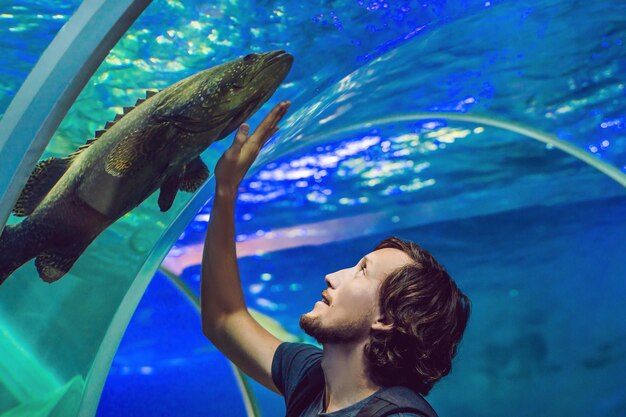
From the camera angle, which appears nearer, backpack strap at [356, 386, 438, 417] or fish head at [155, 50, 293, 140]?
backpack strap at [356, 386, 438, 417]

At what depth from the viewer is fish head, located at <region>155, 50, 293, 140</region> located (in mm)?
2354

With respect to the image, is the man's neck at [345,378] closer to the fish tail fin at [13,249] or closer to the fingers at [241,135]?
the fingers at [241,135]

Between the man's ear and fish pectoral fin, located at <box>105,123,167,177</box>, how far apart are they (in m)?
0.92

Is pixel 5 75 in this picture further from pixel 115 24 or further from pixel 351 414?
pixel 351 414

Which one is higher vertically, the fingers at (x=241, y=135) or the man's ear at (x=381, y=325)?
the fingers at (x=241, y=135)

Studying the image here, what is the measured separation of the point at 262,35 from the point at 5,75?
1052 mm

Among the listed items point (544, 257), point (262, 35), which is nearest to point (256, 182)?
point (544, 257)

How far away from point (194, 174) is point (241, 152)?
11.6 inches

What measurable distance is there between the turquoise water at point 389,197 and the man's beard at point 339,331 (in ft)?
3.22

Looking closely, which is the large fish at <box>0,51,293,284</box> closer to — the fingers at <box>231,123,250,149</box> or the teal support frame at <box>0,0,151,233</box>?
the fingers at <box>231,123,250,149</box>

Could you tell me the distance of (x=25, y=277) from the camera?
2797mm

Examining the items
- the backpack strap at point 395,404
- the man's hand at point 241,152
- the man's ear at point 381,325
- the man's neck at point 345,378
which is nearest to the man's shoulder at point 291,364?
the man's neck at point 345,378

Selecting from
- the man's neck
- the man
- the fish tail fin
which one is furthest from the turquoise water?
the man's neck

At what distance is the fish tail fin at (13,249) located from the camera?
2395 mm
